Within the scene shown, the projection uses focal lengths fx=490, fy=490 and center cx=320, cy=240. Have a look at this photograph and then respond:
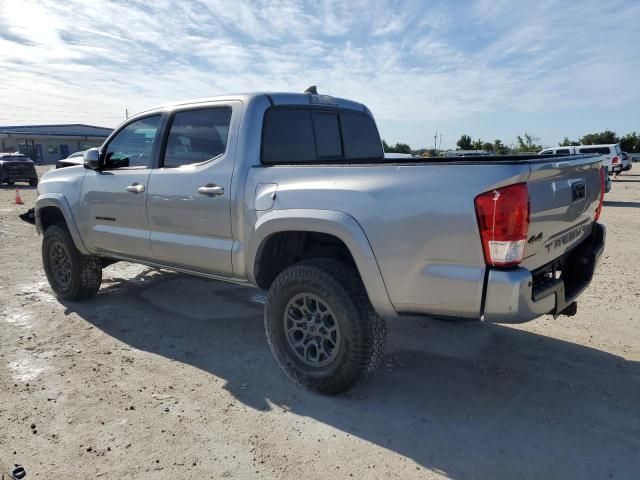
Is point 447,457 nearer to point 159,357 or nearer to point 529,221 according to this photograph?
point 529,221

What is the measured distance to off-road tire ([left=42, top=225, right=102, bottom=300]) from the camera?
5156 mm

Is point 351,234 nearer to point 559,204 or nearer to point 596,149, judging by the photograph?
point 559,204

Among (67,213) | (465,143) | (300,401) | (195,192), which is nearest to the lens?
(300,401)

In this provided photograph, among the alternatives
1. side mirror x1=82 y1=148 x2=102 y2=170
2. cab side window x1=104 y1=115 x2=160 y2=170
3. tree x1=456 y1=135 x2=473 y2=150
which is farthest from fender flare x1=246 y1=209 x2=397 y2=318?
tree x1=456 y1=135 x2=473 y2=150

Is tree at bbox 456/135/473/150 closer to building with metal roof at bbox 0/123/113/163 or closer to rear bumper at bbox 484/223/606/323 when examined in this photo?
building with metal roof at bbox 0/123/113/163

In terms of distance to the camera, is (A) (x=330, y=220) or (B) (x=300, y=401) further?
(B) (x=300, y=401)

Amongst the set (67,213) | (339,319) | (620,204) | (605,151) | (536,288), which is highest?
(605,151)

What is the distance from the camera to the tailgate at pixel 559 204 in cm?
257

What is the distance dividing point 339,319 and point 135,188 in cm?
230

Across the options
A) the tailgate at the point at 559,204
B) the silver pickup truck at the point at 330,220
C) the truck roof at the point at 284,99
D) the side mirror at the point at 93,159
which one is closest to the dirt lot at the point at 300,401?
the silver pickup truck at the point at 330,220

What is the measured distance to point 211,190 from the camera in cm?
362

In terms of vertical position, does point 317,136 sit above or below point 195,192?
above

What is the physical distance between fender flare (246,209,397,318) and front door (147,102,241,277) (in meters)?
0.62

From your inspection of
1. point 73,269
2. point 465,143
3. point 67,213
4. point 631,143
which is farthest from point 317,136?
point 631,143
